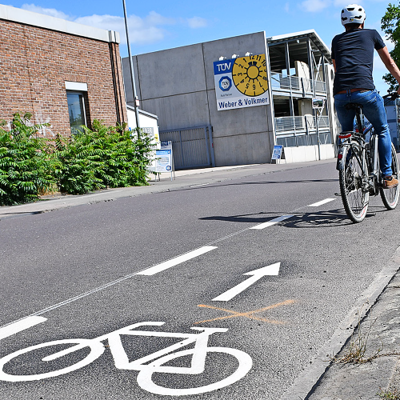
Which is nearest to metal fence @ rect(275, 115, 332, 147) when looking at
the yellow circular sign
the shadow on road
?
the yellow circular sign

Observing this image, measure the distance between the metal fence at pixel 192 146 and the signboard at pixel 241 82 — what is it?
2.34 metres

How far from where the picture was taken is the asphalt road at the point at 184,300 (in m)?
2.58

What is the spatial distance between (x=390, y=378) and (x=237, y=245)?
3.44 metres

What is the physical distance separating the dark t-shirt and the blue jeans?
98 mm

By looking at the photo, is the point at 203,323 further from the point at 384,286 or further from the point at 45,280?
the point at 45,280

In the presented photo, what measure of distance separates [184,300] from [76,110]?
16229mm

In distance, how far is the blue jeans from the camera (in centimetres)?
615

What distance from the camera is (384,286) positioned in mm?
3766

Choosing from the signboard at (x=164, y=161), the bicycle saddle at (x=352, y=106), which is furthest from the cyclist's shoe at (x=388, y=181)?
the signboard at (x=164, y=161)

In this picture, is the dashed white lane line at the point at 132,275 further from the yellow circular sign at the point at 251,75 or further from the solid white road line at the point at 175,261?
the yellow circular sign at the point at 251,75

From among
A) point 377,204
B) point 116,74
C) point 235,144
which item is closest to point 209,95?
point 235,144

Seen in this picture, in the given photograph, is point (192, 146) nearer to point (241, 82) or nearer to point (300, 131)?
point (241, 82)

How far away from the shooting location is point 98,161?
647 inches

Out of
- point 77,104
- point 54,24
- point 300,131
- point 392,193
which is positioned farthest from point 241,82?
point 392,193
